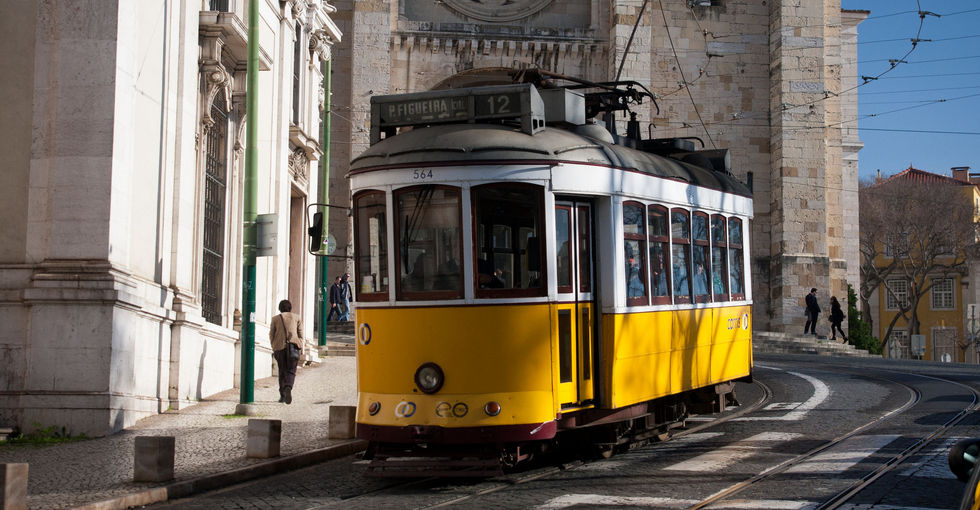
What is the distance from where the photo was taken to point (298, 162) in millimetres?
26328

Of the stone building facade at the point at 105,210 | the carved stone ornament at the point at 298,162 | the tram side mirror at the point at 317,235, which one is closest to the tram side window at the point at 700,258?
the tram side mirror at the point at 317,235

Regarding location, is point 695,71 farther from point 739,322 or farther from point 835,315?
point 739,322

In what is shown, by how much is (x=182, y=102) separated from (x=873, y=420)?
10.1 metres

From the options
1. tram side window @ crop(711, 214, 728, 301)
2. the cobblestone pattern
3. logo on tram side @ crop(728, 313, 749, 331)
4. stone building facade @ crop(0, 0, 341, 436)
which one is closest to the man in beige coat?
the cobblestone pattern

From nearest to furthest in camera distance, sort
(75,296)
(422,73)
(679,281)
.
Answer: (679,281), (75,296), (422,73)

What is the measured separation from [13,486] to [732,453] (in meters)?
6.58

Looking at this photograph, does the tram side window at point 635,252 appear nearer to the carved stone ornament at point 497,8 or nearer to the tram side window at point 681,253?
the tram side window at point 681,253

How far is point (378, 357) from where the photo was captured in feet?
34.3

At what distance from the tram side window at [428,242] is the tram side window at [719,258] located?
3.95 meters

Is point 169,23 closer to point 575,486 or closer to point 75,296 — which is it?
point 75,296

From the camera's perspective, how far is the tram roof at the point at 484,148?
10.3m

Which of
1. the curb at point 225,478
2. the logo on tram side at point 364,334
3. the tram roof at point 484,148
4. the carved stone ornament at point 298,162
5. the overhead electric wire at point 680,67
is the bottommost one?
the curb at point 225,478

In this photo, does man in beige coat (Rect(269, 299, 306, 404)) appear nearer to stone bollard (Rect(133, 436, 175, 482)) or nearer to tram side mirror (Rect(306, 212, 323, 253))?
tram side mirror (Rect(306, 212, 323, 253))

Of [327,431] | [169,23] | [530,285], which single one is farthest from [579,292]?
[169,23]
